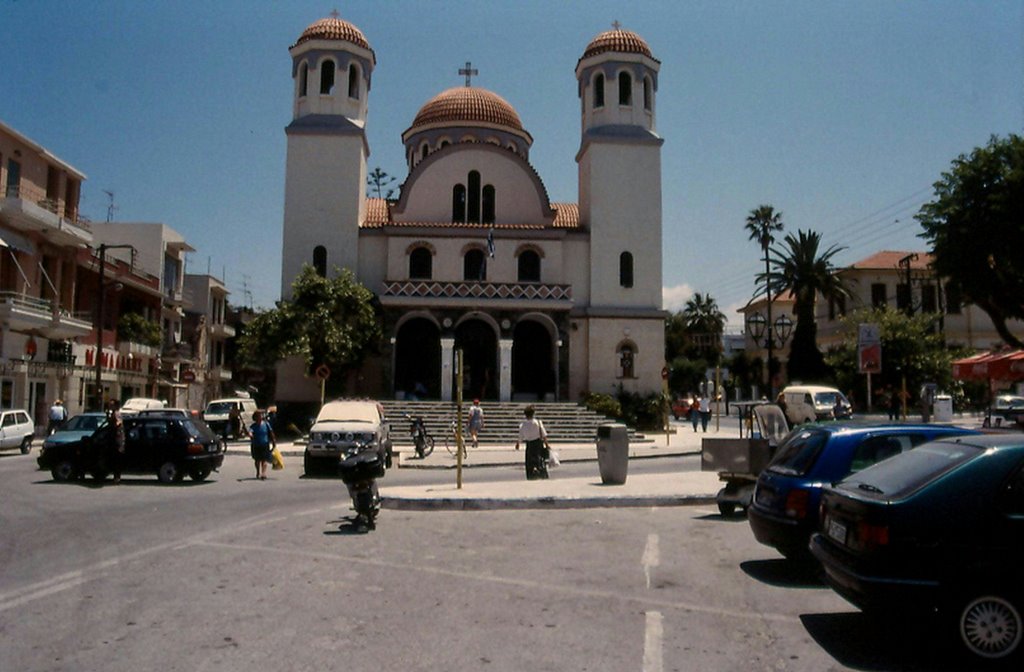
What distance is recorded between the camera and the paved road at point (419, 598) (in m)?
5.75

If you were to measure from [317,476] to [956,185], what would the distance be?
20430 millimetres

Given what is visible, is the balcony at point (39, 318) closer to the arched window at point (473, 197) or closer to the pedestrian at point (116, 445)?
the pedestrian at point (116, 445)

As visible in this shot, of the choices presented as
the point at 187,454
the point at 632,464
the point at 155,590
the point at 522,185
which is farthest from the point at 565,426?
the point at 155,590

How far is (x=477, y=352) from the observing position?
37.7 metres

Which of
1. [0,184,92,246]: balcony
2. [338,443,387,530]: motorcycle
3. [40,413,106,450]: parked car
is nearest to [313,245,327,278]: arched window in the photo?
[0,184,92,246]: balcony

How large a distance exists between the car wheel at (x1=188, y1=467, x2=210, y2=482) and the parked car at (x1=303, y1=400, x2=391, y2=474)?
241cm

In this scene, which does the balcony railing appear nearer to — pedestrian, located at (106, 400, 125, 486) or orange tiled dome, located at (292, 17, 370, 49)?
orange tiled dome, located at (292, 17, 370, 49)

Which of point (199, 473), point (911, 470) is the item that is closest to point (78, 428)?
point (199, 473)

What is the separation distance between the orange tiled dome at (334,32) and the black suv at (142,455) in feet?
83.0

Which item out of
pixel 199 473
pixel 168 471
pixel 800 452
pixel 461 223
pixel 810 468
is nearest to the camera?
pixel 810 468

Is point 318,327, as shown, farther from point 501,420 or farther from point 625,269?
point 625,269

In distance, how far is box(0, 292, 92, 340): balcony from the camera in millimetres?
30234

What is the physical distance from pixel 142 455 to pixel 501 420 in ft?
56.9

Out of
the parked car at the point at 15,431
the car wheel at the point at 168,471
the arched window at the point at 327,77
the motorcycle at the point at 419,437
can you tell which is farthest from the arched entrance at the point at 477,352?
the car wheel at the point at 168,471
